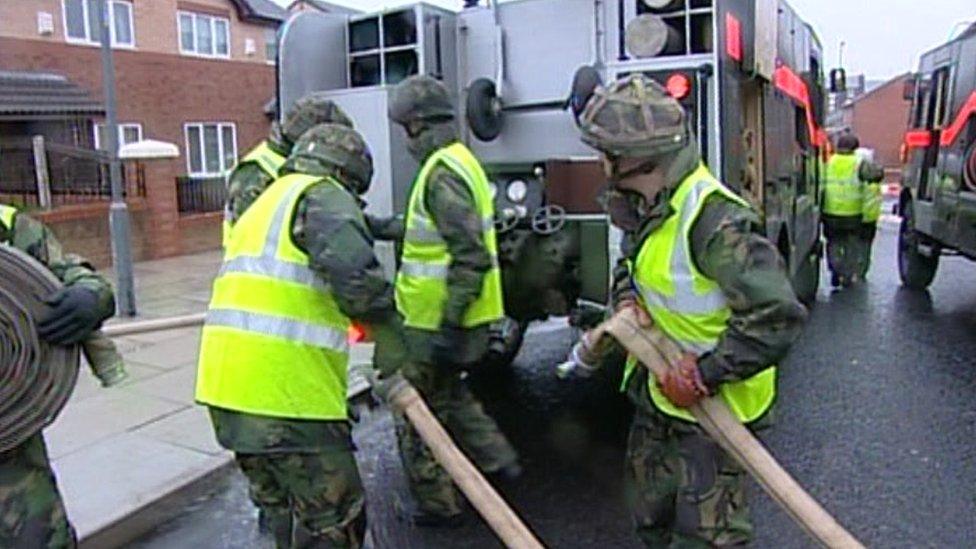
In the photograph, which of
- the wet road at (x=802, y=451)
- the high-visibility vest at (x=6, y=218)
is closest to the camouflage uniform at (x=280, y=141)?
the wet road at (x=802, y=451)

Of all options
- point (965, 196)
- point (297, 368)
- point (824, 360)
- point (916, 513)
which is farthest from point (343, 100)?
point (965, 196)

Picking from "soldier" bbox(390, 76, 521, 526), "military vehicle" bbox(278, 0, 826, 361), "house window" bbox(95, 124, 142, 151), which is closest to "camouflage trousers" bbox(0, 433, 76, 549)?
"soldier" bbox(390, 76, 521, 526)

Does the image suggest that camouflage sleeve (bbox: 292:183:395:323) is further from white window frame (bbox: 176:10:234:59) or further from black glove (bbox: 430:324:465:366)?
white window frame (bbox: 176:10:234:59)

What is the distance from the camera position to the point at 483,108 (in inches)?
215

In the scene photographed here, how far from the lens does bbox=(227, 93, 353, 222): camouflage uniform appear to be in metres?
4.63

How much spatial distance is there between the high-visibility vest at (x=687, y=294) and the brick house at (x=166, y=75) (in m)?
11.3

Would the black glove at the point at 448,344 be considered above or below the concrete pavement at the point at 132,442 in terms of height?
above

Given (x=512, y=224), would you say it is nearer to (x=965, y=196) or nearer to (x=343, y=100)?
(x=343, y=100)

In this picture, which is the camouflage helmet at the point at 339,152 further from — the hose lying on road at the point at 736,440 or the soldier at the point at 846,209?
the soldier at the point at 846,209

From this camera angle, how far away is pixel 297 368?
2889 millimetres

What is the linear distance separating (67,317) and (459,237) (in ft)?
5.37

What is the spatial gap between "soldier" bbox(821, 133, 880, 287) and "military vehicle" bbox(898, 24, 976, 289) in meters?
0.49

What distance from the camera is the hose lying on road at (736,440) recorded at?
7.86 ft

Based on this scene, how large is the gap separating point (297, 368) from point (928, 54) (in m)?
10.2
